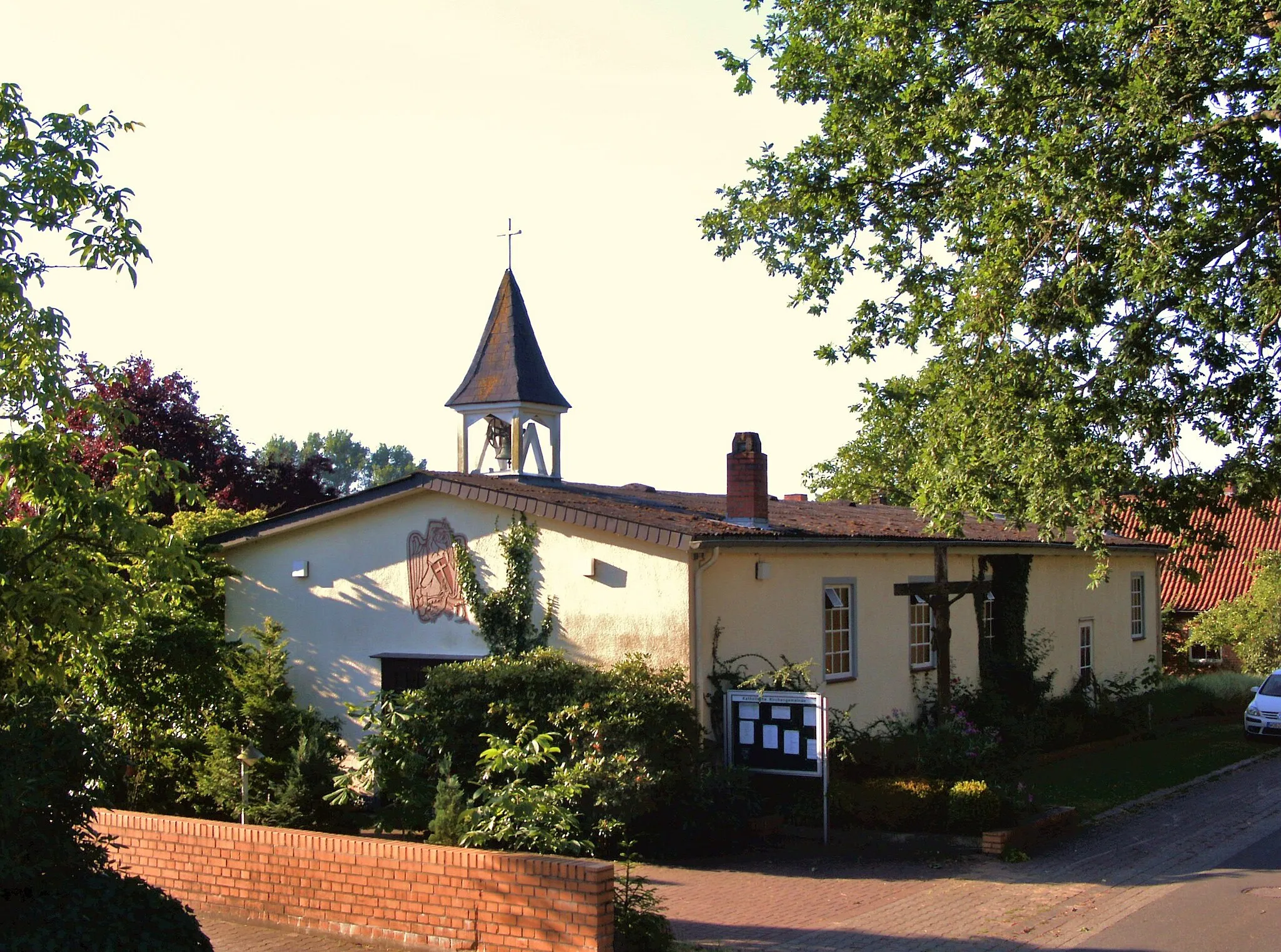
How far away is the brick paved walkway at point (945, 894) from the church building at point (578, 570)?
9.84ft

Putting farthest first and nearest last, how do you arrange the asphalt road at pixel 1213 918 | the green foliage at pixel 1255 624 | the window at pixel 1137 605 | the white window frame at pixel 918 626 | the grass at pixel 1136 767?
1. the green foliage at pixel 1255 624
2. the window at pixel 1137 605
3. the white window frame at pixel 918 626
4. the grass at pixel 1136 767
5. the asphalt road at pixel 1213 918

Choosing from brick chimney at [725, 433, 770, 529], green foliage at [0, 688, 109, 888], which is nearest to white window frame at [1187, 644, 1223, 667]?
brick chimney at [725, 433, 770, 529]

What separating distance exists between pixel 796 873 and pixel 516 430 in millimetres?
7955

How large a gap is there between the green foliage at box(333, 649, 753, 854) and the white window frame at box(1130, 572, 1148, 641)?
16617mm

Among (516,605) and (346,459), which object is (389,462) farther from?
(516,605)

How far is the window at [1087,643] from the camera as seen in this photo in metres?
24.2

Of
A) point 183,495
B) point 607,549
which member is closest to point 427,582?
point 607,549

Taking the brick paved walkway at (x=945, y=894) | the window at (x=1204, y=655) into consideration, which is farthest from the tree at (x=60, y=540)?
the window at (x=1204, y=655)

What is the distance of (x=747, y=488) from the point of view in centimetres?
1580

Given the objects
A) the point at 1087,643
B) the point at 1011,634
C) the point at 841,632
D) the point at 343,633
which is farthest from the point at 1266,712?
the point at 343,633

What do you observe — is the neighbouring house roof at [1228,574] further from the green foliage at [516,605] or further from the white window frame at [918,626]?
the green foliage at [516,605]

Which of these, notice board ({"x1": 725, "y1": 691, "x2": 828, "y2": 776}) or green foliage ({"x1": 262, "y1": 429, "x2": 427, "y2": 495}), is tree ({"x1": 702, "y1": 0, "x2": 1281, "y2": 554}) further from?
green foliage ({"x1": 262, "y1": 429, "x2": 427, "y2": 495})

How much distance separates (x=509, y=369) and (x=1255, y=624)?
22164 mm

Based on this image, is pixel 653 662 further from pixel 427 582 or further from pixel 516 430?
pixel 516 430
